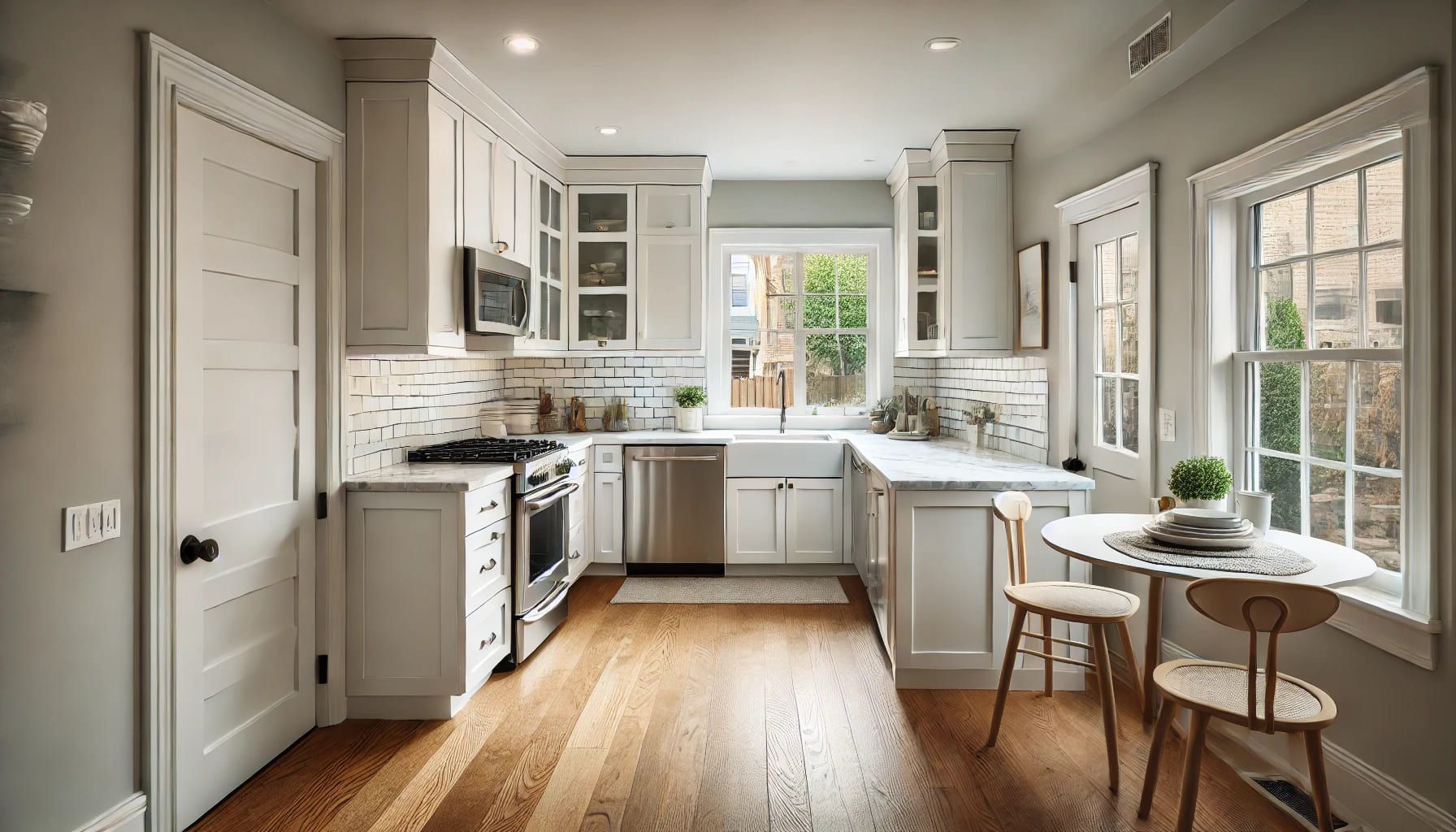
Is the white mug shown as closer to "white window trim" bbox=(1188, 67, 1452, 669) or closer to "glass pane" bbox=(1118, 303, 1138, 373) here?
"white window trim" bbox=(1188, 67, 1452, 669)

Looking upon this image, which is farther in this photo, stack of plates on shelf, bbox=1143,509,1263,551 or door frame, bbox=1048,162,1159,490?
door frame, bbox=1048,162,1159,490

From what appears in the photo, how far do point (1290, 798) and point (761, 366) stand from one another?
3947 mm

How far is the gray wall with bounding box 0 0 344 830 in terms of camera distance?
179 cm

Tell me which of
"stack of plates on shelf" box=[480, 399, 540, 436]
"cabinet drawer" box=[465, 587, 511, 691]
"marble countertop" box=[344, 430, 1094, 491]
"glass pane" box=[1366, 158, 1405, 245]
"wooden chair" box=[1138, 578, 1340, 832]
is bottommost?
"cabinet drawer" box=[465, 587, 511, 691]

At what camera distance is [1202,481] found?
2422 millimetres

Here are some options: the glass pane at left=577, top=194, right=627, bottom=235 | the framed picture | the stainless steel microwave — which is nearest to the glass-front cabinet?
the glass pane at left=577, top=194, right=627, bottom=235

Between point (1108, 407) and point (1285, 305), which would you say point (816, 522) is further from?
point (1285, 305)

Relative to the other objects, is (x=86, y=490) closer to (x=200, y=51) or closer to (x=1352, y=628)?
(x=200, y=51)

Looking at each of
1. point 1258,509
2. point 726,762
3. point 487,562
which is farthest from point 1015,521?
point 487,562

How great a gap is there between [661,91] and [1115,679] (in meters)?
3.39

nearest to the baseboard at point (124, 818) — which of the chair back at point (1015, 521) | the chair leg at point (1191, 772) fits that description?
the chair leg at point (1191, 772)

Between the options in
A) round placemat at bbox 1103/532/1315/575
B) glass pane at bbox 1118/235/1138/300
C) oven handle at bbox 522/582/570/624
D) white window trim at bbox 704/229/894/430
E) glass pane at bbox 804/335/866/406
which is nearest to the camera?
round placemat at bbox 1103/532/1315/575

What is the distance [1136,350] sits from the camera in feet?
10.7

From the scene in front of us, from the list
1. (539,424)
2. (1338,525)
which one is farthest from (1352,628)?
(539,424)
